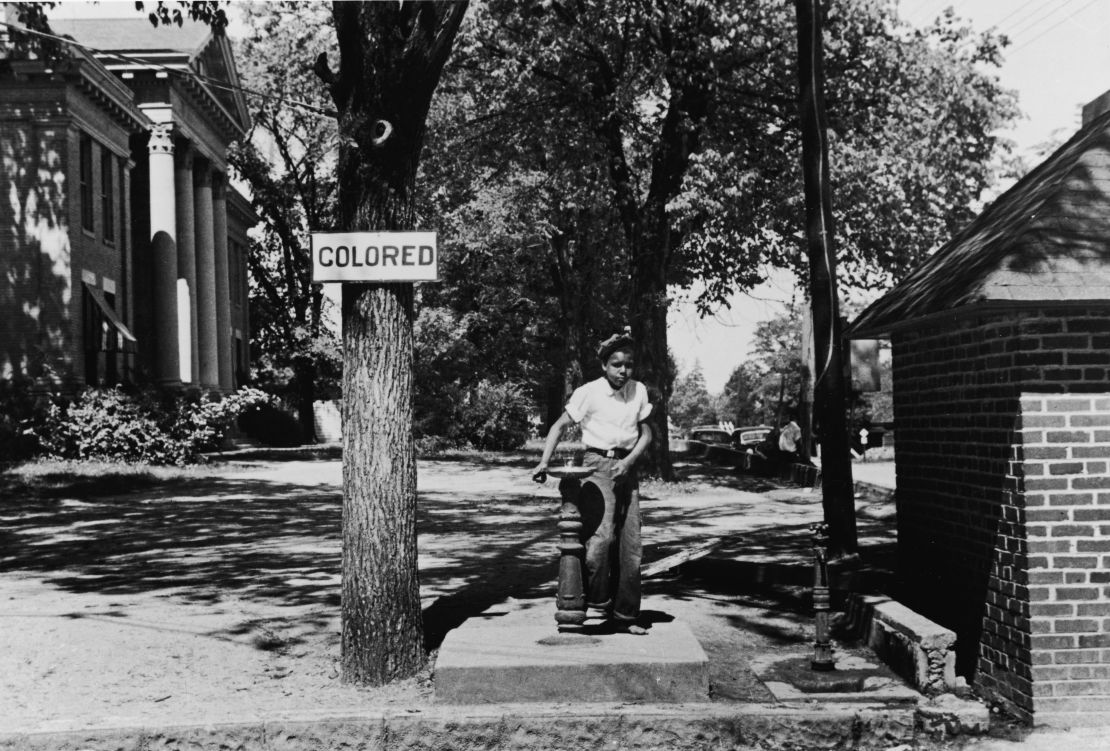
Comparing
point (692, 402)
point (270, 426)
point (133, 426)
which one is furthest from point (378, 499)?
point (692, 402)

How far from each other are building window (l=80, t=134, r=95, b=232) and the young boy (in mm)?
25333

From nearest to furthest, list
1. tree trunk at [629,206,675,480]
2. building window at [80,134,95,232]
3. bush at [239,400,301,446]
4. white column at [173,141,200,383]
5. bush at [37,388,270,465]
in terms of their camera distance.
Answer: tree trunk at [629,206,675,480], bush at [37,388,270,465], building window at [80,134,95,232], white column at [173,141,200,383], bush at [239,400,301,446]

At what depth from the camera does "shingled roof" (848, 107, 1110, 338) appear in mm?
6527

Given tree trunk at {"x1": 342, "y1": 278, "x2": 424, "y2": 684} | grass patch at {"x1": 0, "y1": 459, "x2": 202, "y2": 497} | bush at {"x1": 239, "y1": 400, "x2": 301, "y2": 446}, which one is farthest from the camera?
bush at {"x1": 239, "y1": 400, "x2": 301, "y2": 446}

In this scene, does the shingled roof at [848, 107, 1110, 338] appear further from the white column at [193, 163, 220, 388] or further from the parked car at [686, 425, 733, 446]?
the parked car at [686, 425, 733, 446]

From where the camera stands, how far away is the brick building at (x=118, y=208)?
2806 cm

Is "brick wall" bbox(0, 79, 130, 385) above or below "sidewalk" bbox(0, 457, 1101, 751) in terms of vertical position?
above

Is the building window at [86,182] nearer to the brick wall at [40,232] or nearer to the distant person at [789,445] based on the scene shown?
the brick wall at [40,232]

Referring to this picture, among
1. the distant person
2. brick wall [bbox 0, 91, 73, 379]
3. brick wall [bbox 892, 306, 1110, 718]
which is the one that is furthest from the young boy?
brick wall [bbox 0, 91, 73, 379]

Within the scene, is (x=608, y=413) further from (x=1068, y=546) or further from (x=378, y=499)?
(x=1068, y=546)

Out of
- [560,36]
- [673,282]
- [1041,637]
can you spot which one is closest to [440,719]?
[1041,637]

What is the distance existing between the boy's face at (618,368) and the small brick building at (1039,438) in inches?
71.2

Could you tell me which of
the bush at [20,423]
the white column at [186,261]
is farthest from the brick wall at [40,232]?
the white column at [186,261]

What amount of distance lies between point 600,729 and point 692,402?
15352 cm
